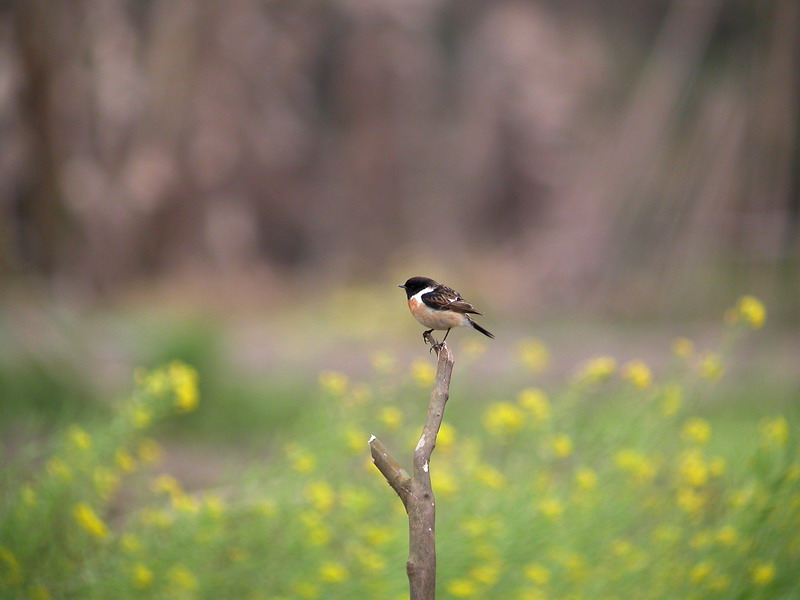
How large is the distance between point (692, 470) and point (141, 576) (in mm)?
1767

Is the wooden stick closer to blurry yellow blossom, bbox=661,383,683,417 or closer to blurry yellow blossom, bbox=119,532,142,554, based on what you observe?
blurry yellow blossom, bbox=119,532,142,554

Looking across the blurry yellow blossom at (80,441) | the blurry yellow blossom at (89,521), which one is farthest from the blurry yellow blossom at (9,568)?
the blurry yellow blossom at (80,441)

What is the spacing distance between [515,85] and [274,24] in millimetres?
2844

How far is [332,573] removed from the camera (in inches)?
98.3

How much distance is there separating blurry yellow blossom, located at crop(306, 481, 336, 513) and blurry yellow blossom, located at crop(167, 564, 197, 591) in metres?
0.40

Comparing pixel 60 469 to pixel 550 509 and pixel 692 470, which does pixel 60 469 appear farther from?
pixel 692 470

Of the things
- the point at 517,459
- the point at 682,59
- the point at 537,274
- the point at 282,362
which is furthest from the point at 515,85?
the point at 517,459

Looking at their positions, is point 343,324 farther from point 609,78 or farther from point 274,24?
point 609,78

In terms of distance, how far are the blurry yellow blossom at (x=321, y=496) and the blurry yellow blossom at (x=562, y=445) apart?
763 mm

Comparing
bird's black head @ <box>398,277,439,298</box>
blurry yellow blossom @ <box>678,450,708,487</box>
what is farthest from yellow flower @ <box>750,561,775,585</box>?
bird's black head @ <box>398,277,439,298</box>

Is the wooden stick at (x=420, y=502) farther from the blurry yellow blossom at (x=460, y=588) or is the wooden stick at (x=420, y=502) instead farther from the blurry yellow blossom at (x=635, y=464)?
the blurry yellow blossom at (x=635, y=464)

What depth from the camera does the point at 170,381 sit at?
2.62 meters

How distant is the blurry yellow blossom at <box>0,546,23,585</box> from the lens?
222cm

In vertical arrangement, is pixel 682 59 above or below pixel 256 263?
below
